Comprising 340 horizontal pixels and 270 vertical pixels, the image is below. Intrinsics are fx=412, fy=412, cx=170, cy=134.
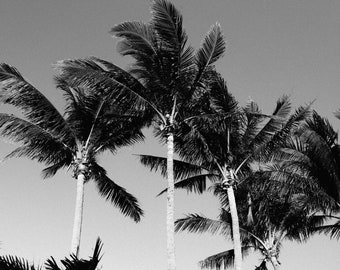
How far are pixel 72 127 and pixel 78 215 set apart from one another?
306cm

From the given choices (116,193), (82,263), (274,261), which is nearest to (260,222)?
(274,261)

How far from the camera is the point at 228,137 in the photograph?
1510 centimetres

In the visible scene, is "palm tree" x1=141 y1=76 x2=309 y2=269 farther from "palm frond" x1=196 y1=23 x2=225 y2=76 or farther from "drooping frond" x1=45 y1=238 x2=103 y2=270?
"drooping frond" x1=45 y1=238 x2=103 y2=270

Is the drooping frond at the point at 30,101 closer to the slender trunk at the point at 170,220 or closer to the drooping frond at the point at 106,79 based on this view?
the drooping frond at the point at 106,79

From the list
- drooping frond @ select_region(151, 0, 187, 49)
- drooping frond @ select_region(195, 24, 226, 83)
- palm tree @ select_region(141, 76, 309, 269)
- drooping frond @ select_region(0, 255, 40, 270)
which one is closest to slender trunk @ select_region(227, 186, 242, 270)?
palm tree @ select_region(141, 76, 309, 269)

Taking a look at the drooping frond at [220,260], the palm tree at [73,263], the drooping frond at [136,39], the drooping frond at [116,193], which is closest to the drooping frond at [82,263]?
the palm tree at [73,263]

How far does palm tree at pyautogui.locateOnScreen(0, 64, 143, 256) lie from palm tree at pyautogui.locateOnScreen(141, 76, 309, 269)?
2090mm

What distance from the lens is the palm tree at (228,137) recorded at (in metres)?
14.8

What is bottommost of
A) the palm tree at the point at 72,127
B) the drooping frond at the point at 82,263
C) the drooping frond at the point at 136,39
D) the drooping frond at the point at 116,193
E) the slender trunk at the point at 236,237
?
the drooping frond at the point at 82,263

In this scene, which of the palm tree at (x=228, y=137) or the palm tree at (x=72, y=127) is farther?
the palm tree at (x=228, y=137)

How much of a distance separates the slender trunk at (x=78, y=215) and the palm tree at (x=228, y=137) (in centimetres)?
397

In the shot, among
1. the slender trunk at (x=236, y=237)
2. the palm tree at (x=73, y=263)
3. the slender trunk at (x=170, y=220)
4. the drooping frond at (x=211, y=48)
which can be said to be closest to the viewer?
the palm tree at (x=73, y=263)

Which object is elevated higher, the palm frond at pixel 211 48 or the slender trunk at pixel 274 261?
the palm frond at pixel 211 48

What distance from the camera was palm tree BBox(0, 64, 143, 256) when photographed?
13.2m
